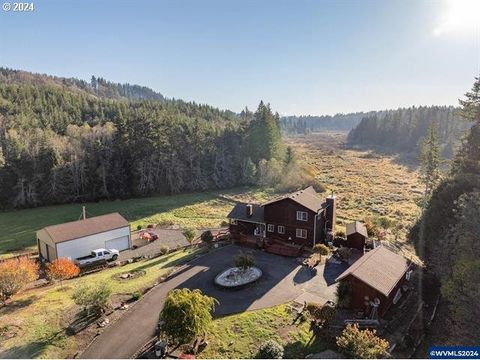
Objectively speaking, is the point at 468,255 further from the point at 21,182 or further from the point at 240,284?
the point at 21,182

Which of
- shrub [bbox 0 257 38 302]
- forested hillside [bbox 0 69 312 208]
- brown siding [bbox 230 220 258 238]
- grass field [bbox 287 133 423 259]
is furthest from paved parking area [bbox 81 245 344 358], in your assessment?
forested hillside [bbox 0 69 312 208]

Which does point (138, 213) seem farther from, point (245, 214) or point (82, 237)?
point (245, 214)

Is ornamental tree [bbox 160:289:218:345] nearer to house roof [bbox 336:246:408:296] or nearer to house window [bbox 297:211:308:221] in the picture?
house roof [bbox 336:246:408:296]

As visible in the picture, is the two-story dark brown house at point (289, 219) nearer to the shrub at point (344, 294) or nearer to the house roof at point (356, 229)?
the house roof at point (356, 229)

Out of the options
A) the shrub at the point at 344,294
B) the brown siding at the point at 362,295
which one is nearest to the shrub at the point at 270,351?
the shrub at the point at 344,294

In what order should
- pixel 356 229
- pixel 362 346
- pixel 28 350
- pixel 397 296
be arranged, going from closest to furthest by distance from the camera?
pixel 362 346, pixel 28 350, pixel 397 296, pixel 356 229

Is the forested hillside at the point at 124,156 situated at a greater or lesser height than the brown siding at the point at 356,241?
greater

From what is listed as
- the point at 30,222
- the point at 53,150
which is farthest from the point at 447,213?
the point at 53,150

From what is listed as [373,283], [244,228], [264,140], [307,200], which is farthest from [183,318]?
[264,140]
